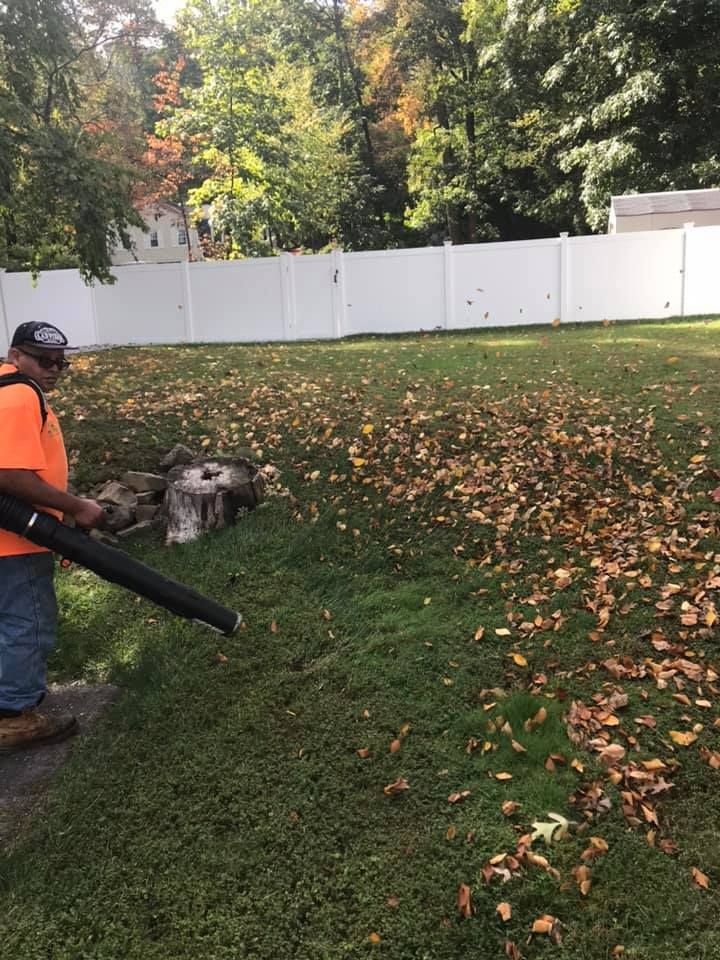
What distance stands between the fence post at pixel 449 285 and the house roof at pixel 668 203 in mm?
5939

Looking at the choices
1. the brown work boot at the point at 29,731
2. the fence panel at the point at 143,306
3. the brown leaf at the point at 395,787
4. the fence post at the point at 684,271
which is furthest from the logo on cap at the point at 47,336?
the fence post at the point at 684,271

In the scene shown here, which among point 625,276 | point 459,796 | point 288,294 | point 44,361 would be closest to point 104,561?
point 44,361

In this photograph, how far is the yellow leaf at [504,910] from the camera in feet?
7.74

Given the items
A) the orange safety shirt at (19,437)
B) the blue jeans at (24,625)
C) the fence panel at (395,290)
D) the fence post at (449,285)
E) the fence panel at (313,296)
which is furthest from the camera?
the fence panel at (313,296)

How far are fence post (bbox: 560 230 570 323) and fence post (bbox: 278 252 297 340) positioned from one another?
19.2ft

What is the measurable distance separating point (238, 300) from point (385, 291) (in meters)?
3.34

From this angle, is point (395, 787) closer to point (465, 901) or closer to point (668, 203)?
point (465, 901)

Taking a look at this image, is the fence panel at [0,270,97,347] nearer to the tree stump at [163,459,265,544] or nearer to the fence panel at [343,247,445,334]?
the fence panel at [343,247,445,334]

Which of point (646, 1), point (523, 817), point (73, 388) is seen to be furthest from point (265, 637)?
point (646, 1)

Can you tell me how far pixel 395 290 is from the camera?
684 inches

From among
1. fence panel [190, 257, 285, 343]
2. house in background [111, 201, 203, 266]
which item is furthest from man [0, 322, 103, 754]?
house in background [111, 201, 203, 266]

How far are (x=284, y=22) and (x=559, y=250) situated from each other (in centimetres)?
2324

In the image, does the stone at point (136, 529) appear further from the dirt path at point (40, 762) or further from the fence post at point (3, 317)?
the fence post at point (3, 317)

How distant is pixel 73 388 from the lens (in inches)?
354
